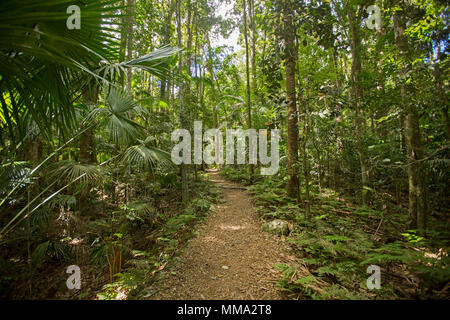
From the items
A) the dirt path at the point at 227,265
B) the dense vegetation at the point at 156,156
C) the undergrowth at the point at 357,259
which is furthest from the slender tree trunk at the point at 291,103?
the dirt path at the point at 227,265

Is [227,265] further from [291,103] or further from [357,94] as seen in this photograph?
[357,94]

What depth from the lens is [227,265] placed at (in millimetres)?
3289

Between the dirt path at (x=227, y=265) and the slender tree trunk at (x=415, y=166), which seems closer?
the dirt path at (x=227, y=265)

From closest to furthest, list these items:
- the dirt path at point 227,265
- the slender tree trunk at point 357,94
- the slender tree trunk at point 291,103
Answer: the dirt path at point 227,265 < the slender tree trunk at point 291,103 < the slender tree trunk at point 357,94

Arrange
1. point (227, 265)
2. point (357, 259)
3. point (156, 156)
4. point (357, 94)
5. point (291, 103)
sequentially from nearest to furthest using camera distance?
point (357, 259)
point (227, 265)
point (156, 156)
point (291, 103)
point (357, 94)

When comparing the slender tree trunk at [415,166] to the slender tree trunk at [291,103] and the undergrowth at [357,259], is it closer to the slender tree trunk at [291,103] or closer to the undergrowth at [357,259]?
the undergrowth at [357,259]

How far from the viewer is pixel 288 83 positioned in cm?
552

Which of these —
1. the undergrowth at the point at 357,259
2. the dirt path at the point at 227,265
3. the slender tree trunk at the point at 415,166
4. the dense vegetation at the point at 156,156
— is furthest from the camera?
the slender tree trunk at the point at 415,166

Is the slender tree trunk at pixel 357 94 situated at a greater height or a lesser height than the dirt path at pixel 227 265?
greater

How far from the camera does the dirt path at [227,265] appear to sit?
2.62m

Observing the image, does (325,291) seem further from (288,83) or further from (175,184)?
(175,184)

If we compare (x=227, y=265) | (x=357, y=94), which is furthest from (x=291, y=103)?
(x=227, y=265)
